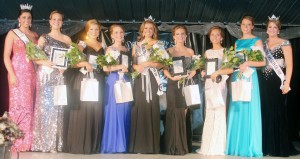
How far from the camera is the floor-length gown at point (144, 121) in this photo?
15.4ft

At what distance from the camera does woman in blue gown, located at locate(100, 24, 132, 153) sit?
4719 millimetres

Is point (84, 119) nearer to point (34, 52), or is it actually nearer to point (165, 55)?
point (34, 52)

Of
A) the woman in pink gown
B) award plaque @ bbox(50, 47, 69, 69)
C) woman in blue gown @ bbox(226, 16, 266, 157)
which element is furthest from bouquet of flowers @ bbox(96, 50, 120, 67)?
woman in blue gown @ bbox(226, 16, 266, 157)

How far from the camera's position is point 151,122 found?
4.74m

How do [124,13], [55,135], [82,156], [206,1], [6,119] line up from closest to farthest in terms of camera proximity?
[6,119]
[82,156]
[55,135]
[206,1]
[124,13]

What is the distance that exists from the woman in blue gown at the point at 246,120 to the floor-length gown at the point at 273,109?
0.47 feet

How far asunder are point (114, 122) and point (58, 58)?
39.7 inches

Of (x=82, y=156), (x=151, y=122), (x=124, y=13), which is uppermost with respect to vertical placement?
(x=124, y=13)

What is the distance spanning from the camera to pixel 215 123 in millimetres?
4797

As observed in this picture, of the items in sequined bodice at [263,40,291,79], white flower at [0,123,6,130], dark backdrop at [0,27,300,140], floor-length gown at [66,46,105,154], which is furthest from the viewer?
dark backdrop at [0,27,300,140]

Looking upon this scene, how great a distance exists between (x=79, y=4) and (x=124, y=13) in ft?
2.44

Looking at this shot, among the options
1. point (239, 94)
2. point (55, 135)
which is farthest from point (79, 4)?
point (239, 94)

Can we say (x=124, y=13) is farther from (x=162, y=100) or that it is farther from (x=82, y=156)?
(x=82, y=156)

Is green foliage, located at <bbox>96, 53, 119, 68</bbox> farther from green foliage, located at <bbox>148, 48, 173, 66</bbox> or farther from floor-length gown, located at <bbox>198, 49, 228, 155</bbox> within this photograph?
floor-length gown, located at <bbox>198, 49, 228, 155</bbox>
